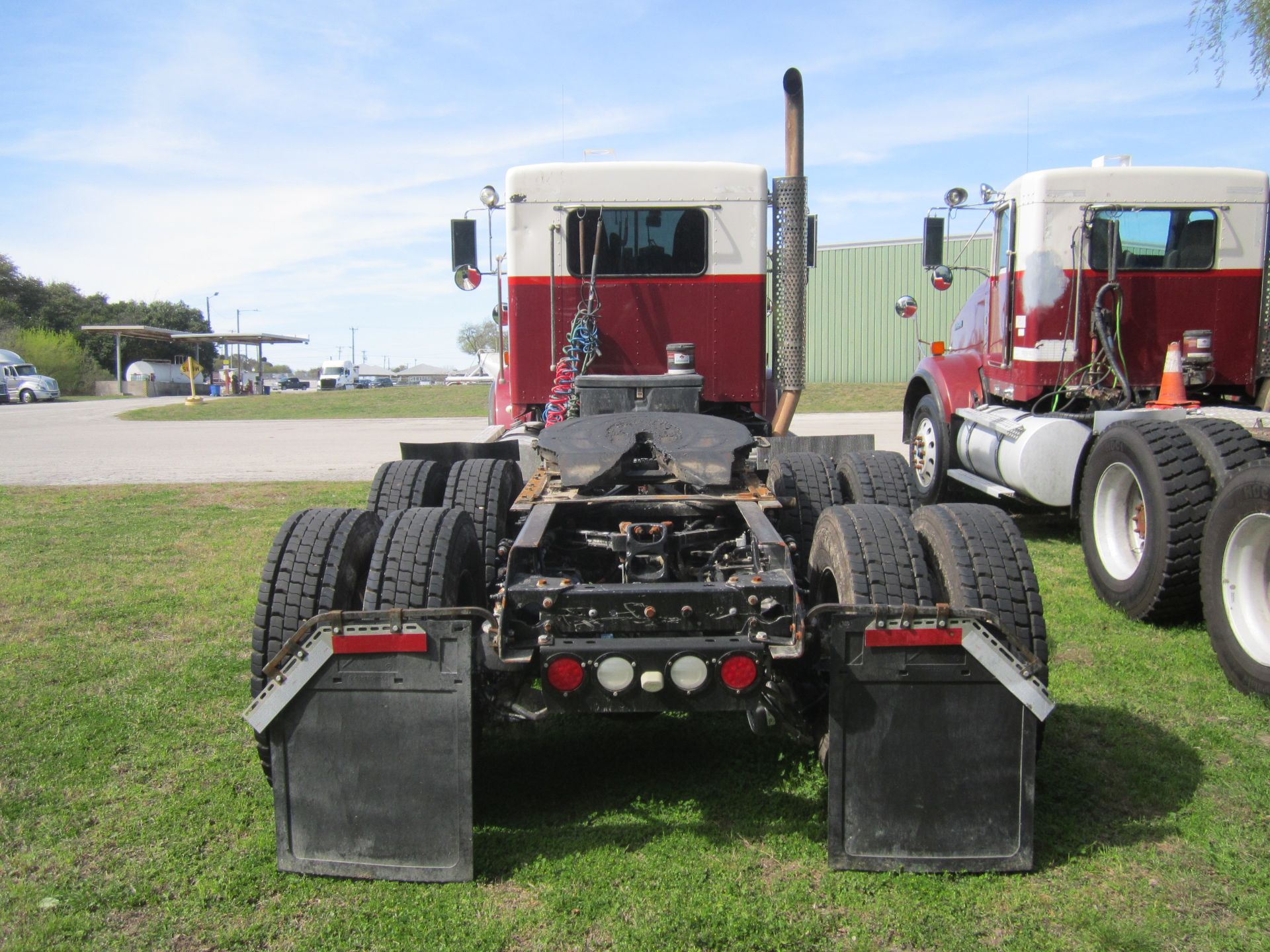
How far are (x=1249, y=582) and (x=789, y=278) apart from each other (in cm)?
359

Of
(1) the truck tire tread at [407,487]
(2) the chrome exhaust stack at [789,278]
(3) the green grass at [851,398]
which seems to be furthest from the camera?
(3) the green grass at [851,398]

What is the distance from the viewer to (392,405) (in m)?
32.2

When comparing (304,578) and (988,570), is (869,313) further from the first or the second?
(304,578)

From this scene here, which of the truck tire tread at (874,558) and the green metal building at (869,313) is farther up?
the green metal building at (869,313)

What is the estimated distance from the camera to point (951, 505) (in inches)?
162

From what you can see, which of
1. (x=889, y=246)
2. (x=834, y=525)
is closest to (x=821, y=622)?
(x=834, y=525)

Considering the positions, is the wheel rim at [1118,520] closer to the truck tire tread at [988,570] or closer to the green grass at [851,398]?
the truck tire tread at [988,570]

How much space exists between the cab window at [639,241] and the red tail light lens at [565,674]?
4.57 meters

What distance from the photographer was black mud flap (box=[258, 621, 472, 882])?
10.8 ft

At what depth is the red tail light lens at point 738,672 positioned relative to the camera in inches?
128

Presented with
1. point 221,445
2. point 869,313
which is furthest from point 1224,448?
point 869,313

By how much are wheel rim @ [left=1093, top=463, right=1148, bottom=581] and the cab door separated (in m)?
2.56

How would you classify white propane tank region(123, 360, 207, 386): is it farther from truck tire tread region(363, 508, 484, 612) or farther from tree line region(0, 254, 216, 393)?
Answer: truck tire tread region(363, 508, 484, 612)

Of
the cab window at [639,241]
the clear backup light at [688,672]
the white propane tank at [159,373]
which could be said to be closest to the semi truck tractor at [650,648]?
the clear backup light at [688,672]
